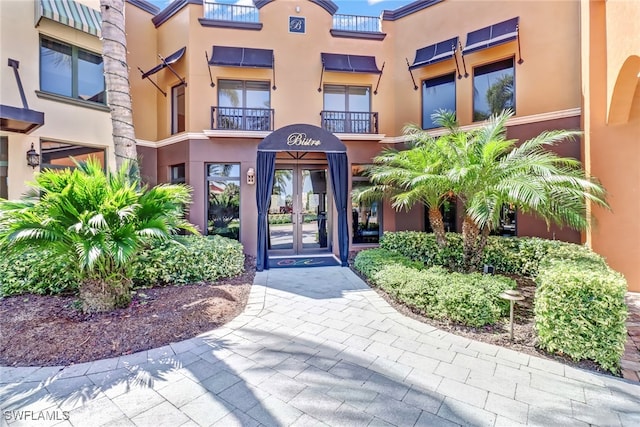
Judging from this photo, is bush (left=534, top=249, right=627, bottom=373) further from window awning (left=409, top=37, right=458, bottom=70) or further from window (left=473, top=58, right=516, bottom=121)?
window awning (left=409, top=37, right=458, bottom=70)

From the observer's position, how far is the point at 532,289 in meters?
6.18

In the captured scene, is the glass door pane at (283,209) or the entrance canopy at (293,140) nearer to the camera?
the entrance canopy at (293,140)

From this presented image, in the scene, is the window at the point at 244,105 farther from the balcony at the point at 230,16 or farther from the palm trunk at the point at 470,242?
the palm trunk at the point at 470,242

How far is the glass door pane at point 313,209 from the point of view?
999 cm

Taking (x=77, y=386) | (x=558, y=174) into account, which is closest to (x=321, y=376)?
(x=77, y=386)

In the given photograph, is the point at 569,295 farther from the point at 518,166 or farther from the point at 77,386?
the point at 77,386

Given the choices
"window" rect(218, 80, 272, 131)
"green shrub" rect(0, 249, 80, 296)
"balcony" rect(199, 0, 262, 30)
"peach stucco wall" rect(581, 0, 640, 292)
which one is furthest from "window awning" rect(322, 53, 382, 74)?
"green shrub" rect(0, 249, 80, 296)

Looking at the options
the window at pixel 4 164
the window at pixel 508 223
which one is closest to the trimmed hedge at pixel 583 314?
the window at pixel 508 223

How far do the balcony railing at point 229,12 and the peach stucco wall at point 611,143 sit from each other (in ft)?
29.1

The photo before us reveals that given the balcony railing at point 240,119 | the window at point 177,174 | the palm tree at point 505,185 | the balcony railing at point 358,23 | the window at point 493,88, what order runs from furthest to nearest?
the balcony railing at point 358,23, the window at point 177,174, the balcony railing at point 240,119, the window at point 493,88, the palm tree at point 505,185

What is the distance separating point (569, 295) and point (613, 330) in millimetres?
519

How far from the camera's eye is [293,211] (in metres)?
9.94

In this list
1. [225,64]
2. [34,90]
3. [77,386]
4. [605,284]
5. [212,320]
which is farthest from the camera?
[225,64]

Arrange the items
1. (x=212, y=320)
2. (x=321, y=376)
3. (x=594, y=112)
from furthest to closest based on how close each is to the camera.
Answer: (x=594, y=112) < (x=212, y=320) < (x=321, y=376)
